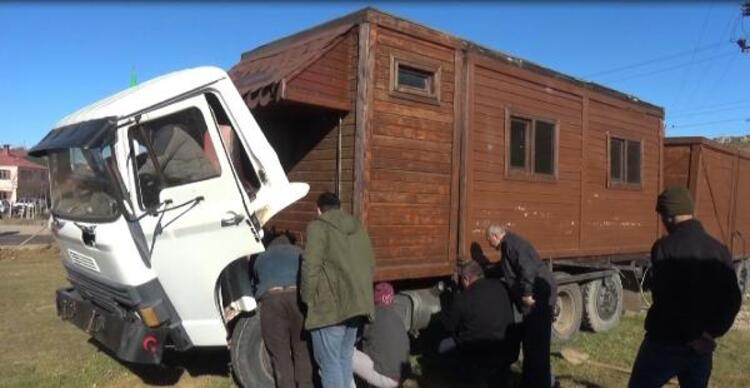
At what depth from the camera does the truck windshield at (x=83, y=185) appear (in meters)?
4.71

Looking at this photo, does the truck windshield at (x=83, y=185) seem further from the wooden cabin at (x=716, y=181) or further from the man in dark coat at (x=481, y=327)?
the wooden cabin at (x=716, y=181)

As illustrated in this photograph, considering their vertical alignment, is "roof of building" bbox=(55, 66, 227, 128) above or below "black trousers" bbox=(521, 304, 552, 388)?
above

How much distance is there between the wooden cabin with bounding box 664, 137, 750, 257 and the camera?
10.8 metres

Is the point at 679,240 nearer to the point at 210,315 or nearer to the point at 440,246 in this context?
the point at 440,246

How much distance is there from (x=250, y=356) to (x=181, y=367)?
4.66 feet

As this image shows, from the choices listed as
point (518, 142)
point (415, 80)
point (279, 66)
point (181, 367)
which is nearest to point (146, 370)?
point (181, 367)

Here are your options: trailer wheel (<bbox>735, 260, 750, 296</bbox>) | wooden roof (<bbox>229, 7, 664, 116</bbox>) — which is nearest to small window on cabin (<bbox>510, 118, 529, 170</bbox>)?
wooden roof (<bbox>229, 7, 664, 116</bbox>)

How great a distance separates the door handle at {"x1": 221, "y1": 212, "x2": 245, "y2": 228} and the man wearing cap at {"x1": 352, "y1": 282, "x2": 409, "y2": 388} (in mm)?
1280

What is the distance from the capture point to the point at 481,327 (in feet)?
17.5

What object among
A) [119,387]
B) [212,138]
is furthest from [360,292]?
[119,387]

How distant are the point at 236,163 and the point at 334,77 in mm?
1132

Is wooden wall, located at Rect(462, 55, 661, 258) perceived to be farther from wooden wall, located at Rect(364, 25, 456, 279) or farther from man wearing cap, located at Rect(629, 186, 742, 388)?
man wearing cap, located at Rect(629, 186, 742, 388)

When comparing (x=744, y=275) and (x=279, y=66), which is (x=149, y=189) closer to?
(x=279, y=66)

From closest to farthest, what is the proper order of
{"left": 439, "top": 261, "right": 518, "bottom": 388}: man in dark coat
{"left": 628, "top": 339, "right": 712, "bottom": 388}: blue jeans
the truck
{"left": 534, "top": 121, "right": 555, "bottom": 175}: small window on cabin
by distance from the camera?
{"left": 628, "top": 339, "right": 712, "bottom": 388}: blue jeans, the truck, {"left": 439, "top": 261, "right": 518, "bottom": 388}: man in dark coat, {"left": 534, "top": 121, "right": 555, "bottom": 175}: small window on cabin
